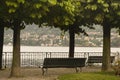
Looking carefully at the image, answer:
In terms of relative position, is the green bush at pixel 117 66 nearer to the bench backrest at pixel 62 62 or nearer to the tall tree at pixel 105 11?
the tall tree at pixel 105 11

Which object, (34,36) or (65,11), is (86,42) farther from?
(65,11)

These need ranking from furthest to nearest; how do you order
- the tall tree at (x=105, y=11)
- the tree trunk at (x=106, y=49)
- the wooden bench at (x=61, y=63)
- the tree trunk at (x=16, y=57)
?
1. the tree trunk at (x=106, y=49)
2. the wooden bench at (x=61, y=63)
3. the tall tree at (x=105, y=11)
4. the tree trunk at (x=16, y=57)

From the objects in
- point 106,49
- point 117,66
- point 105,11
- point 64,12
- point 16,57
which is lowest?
point 117,66

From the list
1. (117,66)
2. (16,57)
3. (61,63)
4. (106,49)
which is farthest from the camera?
(106,49)

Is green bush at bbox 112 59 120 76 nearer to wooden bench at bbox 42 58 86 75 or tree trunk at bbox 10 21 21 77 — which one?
wooden bench at bbox 42 58 86 75

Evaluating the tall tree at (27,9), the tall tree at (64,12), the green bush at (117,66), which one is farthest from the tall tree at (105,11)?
the tall tree at (27,9)

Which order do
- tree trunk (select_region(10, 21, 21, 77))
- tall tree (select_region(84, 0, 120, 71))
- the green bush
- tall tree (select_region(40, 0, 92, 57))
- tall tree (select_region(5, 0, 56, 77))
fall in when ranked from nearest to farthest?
tall tree (select_region(5, 0, 56, 77)) → tall tree (select_region(40, 0, 92, 57)) → the green bush → tree trunk (select_region(10, 21, 21, 77)) → tall tree (select_region(84, 0, 120, 71))

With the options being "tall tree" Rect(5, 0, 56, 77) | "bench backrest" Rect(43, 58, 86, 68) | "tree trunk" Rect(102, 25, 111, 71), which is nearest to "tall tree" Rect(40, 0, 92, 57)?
"tall tree" Rect(5, 0, 56, 77)

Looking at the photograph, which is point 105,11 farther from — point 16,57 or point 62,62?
point 16,57

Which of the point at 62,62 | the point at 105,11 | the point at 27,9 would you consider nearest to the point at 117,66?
the point at 105,11

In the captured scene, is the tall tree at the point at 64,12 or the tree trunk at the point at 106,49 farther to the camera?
the tree trunk at the point at 106,49

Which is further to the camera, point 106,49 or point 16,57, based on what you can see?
point 106,49

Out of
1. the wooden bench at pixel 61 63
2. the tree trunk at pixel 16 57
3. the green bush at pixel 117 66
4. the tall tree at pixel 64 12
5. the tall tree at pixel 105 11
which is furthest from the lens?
the wooden bench at pixel 61 63

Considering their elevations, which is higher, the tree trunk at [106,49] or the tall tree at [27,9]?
the tall tree at [27,9]
